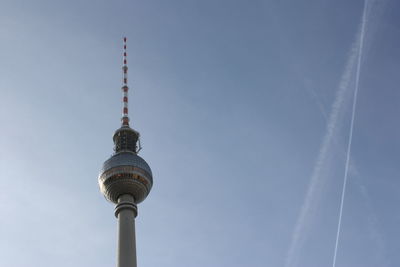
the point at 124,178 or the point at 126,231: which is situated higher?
the point at 124,178

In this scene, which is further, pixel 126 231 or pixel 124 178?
pixel 124 178

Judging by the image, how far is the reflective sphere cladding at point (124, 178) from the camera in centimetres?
9344

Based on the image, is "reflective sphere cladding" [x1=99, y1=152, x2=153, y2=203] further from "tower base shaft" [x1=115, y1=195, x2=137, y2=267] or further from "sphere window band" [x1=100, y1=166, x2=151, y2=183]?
"tower base shaft" [x1=115, y1=195, x2=137, y2=267]

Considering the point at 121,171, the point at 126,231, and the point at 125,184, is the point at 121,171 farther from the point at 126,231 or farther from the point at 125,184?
the point at 126,231

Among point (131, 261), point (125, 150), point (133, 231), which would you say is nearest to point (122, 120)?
point (125, 150)

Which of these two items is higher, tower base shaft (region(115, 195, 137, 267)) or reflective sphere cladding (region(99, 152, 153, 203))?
reflective sphere cladding (region(99, 152, 153, 203))

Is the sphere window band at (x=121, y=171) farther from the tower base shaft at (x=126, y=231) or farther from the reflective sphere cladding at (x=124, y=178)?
the tower base shaft at (x=126, y=231)

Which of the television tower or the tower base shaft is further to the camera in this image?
the television tower

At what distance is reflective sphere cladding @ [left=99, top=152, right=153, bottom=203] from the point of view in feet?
307

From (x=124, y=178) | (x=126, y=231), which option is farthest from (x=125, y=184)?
(x=126, y=231)

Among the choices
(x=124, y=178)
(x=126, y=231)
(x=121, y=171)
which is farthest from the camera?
(x=121, y=171)

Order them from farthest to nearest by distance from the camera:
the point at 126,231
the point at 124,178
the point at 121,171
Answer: the point at 121,171, the point at 124,178, the point at 126,231

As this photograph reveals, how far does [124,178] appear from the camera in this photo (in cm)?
9338

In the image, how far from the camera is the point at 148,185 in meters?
96.1
